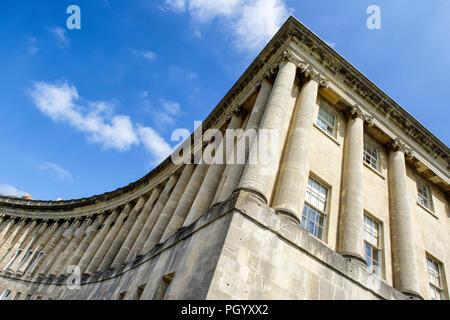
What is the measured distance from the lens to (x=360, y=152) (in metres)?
16.0

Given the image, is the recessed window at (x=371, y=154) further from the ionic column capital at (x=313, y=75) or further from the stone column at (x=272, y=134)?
the stone column at (x=272, y=134)

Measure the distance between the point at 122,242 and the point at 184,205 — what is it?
15.8m

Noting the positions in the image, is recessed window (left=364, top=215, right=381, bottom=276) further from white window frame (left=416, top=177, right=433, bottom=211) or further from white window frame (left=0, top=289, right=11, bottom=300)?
white window frame (left=0, top=289, right=11, bottom=300)

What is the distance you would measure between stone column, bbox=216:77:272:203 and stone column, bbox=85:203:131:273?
21.2m

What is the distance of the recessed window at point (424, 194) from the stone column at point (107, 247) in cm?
2674

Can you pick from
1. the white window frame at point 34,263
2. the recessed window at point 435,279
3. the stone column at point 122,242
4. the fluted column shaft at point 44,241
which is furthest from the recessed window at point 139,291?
the fluted column shaft at point 44,241

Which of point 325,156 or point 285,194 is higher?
point 325,156

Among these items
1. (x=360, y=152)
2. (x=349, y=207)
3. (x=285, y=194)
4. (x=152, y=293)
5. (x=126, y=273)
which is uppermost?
(x=360, y=152)

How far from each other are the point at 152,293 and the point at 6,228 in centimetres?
5885

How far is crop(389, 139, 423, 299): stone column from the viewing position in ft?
44.5

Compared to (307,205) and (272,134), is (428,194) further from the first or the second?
(272,134)

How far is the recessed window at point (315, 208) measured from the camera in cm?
1293
